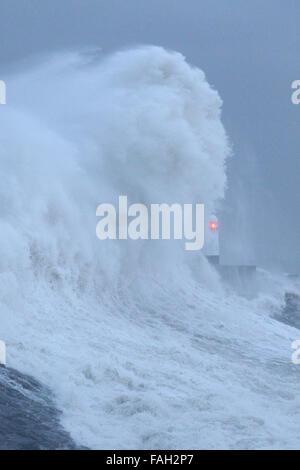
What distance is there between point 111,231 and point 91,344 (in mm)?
5139

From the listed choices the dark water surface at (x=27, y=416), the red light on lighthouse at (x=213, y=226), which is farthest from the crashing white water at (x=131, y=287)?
the red light on lighthouse at (x=213, y=226)

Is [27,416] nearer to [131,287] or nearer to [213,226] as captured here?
[131,287]

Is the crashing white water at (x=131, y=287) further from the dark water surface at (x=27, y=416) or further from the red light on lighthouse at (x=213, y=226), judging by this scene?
the red light on lighthouse at (x=213, y=226)

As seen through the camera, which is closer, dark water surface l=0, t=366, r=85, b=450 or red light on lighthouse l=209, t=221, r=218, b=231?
dark water surface l=0, t=366, r=85, b=450

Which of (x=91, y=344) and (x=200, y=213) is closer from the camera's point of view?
(x=91, y=344)

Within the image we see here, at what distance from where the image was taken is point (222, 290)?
1545 centimetres

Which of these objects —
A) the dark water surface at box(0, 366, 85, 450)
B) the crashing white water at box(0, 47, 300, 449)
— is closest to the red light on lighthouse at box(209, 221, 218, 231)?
the crashing white water at box(0, 47, 300, 449)

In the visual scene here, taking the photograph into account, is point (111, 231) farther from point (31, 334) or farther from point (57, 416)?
point (57, 416)

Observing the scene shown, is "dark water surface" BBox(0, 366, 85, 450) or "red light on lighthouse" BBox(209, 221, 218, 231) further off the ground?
"red light on lighthouse" BBox(209, 221, 218, 231)

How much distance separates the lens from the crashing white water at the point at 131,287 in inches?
290

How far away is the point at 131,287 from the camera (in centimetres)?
1299

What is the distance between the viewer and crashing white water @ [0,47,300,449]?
7.36 metres

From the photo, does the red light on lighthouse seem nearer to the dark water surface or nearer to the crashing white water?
the crashing white water

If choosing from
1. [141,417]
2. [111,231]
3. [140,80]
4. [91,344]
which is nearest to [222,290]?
[111,231]
